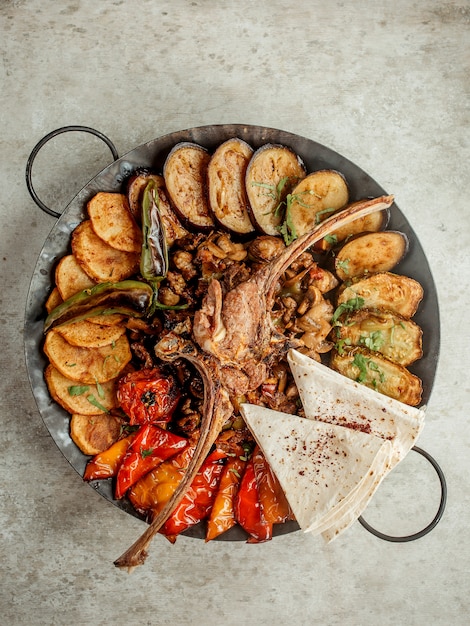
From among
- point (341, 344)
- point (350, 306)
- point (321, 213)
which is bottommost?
point (341, 344)

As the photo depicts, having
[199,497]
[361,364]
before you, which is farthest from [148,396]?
[361,364]

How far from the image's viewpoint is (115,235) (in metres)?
2.88

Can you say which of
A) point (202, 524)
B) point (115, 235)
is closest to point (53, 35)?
point (115, 235)

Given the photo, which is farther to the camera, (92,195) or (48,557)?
(48,557)

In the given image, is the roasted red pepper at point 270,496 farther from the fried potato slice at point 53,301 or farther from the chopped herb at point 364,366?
the fried potato slice at point 53,301

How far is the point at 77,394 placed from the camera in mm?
2889

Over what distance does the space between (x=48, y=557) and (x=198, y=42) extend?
3.24 meters

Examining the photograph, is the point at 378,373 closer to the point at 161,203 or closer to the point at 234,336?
the point at 234,336

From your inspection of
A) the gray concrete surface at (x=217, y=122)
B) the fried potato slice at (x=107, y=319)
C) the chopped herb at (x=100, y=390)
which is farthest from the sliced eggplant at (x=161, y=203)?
the chopped herb at (x=100, y=390)

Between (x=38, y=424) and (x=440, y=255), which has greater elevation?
(x=440, y=255)

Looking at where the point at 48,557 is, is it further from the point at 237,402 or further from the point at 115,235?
the point at 115,235

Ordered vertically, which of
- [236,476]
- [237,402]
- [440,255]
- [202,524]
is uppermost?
[440,255]

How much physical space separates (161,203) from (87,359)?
2.90 ft

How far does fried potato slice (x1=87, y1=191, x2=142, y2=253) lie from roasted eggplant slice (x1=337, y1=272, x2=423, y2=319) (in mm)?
1122
